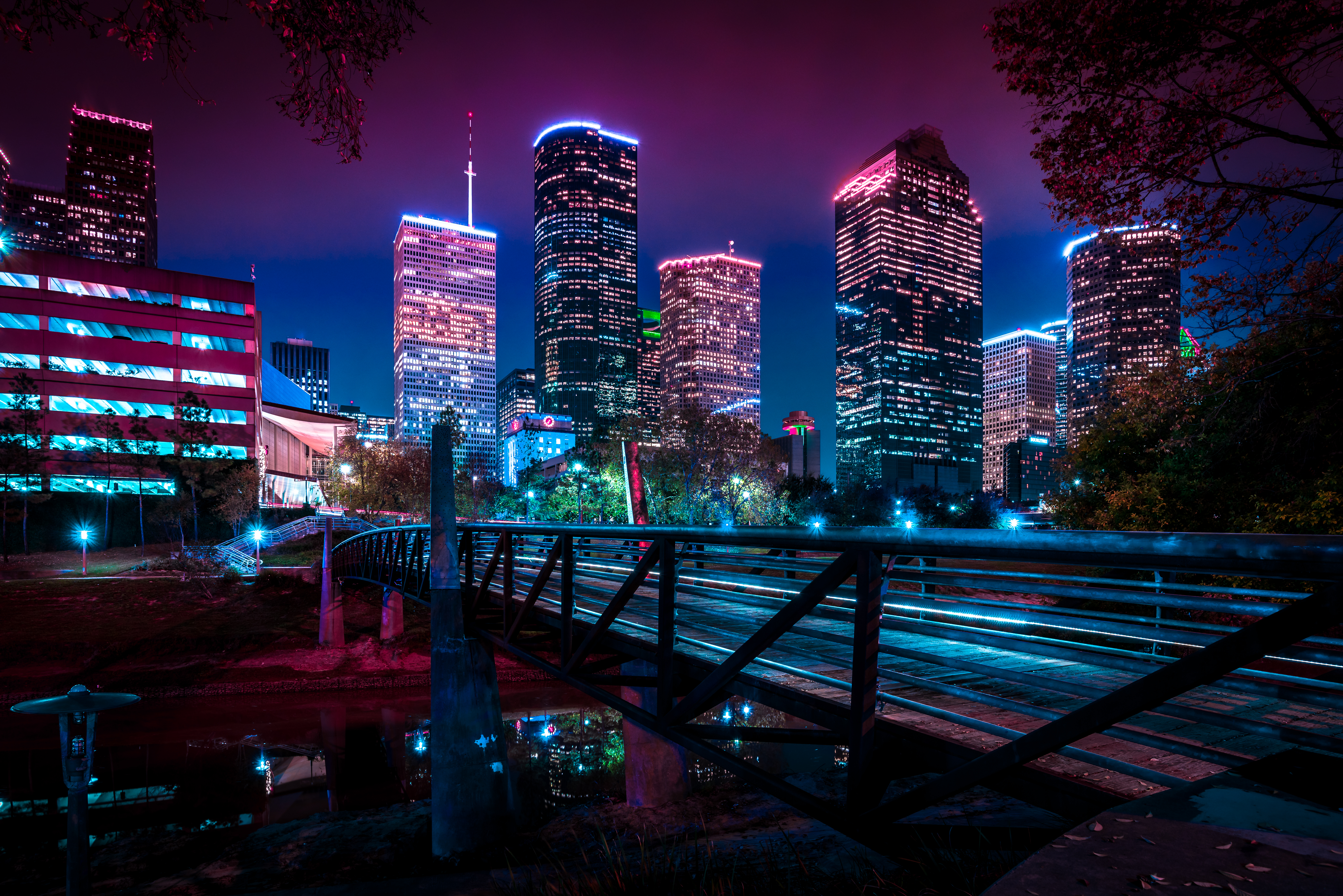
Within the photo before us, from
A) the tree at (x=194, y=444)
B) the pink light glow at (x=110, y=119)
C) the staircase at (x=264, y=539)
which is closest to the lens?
the staircase at (x=264, y=539)

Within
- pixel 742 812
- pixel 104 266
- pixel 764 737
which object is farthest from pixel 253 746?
pixel 104 266

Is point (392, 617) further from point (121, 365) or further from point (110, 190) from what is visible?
point (110, 190)

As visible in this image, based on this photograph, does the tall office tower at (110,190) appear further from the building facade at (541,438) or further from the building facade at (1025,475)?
the building facade at (1025,475)

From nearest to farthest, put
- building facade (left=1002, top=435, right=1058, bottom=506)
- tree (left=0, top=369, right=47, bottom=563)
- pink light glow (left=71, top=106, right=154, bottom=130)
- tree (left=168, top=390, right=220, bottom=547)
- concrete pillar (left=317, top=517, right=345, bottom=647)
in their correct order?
1. concrete pillar (left=317, top=517, right=345, bottom=647)
2. tree (left=0, top=369, right=47, bottom=563)
3. tree (left=168, top=390, right=220, bottom=547)
4. building facade (left=1002, top=435, right=1058, bottom=506)
5. pink light glow (left=71, top=106, right=154, bottom=130)

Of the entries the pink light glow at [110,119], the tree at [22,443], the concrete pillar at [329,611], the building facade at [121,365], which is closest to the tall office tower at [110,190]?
the pink light glow at [110,119]

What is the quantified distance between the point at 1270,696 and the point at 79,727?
13580 mm

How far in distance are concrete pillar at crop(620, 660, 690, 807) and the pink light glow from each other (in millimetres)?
197311

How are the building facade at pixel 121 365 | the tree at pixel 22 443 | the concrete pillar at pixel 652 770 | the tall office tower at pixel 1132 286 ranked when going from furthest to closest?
the building facade at pixel 121 365, the tree at pixel 22 443, the concrete pillar at pixel 652 770, the tall office tower at pixel 1132 286

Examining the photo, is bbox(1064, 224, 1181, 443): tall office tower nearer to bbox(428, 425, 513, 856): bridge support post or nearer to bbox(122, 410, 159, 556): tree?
bbox(428, 425, 513, 856): bridge support post

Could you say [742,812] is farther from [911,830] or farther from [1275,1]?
[1275,1]

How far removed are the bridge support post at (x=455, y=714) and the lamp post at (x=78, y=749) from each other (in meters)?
4.71

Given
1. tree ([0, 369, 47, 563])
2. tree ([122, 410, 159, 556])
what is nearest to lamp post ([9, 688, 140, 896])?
tree ([0, 369, 47, 563])

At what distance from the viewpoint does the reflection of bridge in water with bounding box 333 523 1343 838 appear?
8.00 feet

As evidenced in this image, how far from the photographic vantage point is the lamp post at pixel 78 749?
8.36 m
